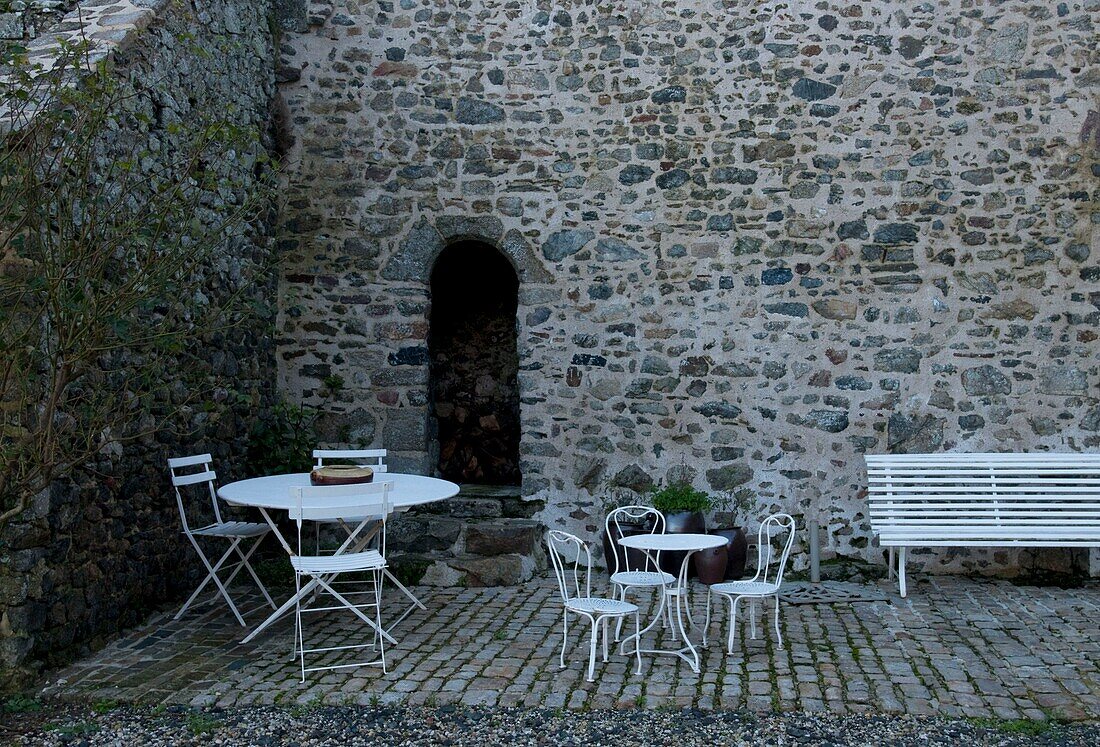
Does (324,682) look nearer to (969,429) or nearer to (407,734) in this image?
(407,734)

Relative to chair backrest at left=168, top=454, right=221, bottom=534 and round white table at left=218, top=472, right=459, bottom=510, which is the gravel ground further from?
chair backrest at left=168, top=454, right=221, bottom=534

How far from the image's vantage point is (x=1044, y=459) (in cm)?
624

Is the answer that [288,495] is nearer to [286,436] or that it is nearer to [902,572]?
[286,436]

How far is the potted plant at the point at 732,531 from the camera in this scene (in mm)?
6242

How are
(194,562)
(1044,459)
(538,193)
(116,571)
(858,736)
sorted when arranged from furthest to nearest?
(538,193) < (1044,459) < (194,562) < (116,571) < (858,736)

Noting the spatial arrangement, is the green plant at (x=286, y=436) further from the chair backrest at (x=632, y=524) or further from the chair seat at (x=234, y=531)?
the chair backrest at (x=632, y=524)

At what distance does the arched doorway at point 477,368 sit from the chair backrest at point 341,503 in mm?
3023

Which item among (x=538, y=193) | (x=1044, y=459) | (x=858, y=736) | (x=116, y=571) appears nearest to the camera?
(x=858, y=736)

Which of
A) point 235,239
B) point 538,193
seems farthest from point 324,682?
point 538,193

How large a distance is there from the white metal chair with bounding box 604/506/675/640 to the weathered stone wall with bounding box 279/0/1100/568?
1.11 ft

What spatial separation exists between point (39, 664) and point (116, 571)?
73 centimetres

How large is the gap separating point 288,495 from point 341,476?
0.33m

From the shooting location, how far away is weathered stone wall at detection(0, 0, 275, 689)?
4.23 meters

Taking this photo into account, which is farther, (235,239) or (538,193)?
(538,193)
